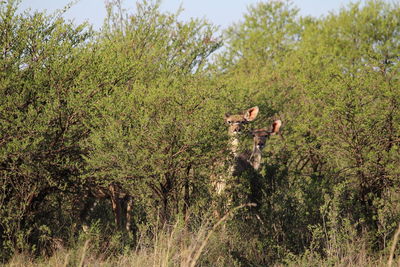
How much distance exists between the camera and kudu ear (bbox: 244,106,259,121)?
13531mm

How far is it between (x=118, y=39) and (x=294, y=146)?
5394 millimetres

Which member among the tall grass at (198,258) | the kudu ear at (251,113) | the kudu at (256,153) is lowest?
the tall grass at (198,258)

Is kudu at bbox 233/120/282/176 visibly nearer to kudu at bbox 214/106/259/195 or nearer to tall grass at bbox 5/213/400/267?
kudu at bbox 214/106/259/195

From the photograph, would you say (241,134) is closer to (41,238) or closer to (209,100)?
(209,100)

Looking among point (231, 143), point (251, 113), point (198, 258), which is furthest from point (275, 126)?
point (198, 258)

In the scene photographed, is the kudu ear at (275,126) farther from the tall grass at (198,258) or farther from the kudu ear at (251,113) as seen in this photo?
the tall grass at (198,258)

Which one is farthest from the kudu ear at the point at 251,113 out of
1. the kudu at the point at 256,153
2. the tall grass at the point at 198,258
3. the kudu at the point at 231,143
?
the tall grass at the point at 198,258

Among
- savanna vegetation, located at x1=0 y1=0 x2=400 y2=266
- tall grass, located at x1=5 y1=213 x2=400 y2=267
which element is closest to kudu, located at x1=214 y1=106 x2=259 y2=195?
savanna vegetation, located at x1=0 y1=0 x2=400 y2=266

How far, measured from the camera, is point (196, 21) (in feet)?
59.2

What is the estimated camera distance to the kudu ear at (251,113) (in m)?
13.5

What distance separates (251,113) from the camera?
1383cm

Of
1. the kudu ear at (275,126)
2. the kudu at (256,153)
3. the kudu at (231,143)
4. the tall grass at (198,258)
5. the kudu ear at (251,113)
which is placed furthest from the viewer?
the kudu ear at (275,126)

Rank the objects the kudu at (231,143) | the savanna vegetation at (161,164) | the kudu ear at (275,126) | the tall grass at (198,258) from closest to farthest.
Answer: the tall grass at (198,258), the savanna vegetation at (161,164), the kudu at (231,143), the kudu ear at (275,126)

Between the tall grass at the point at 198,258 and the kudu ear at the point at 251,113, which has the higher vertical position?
the kudu ear at the point at 251,113
